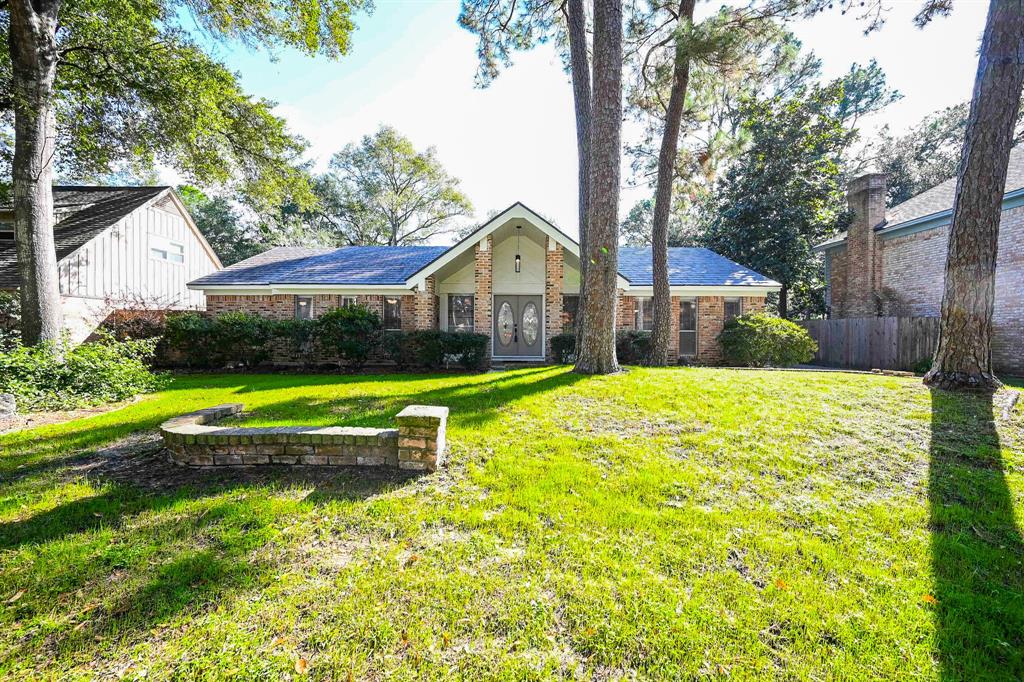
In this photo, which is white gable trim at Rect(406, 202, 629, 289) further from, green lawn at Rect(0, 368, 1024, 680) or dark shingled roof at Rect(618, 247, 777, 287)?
green lawn at Rect(0, 368, 1024, 680)

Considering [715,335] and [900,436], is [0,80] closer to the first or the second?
[900,436]

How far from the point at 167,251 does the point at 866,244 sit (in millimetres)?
29776

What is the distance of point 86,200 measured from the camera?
660 inches

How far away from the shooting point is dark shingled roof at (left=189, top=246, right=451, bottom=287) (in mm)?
13633

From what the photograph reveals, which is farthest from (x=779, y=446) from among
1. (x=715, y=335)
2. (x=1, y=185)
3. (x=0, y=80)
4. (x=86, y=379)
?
(x=1, y=185)

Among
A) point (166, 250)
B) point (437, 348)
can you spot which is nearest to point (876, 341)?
point (437, 348)

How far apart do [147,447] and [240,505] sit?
242 cm

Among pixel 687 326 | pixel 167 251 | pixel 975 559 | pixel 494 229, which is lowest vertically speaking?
pixel 975 559

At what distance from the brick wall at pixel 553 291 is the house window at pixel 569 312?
0.97m

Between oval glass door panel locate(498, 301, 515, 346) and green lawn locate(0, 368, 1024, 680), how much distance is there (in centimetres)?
894

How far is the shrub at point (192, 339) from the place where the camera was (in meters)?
11.2

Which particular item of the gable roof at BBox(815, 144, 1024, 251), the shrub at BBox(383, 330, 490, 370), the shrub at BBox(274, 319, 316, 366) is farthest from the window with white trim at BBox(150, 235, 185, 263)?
the gable roof at BBox(815, 144, 1024, 251)

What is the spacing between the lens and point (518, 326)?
13.5m

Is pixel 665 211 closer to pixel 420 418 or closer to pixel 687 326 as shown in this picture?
pixel 687 326
